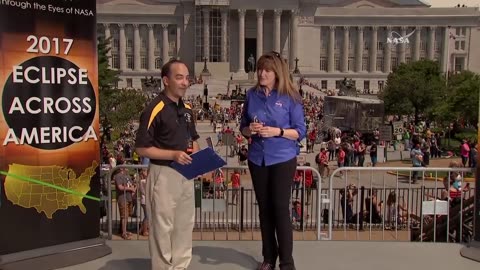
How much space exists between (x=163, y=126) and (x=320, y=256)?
93.3 inches

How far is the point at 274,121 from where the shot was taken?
187 inches

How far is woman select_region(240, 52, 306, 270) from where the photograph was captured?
185 inches

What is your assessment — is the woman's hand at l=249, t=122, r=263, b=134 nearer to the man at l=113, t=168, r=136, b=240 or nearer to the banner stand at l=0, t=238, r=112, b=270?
the banner stand at l=0, t=238, r=112, b=270

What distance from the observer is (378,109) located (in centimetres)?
3566

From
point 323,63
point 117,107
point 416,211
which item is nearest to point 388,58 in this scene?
point 323,63

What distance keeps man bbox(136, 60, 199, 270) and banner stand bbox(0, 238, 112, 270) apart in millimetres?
1235

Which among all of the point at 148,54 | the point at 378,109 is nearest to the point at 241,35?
the point at 148,54

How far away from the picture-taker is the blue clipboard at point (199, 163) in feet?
14.7

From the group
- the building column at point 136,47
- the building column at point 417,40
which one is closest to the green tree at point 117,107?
the building column at point 136,47

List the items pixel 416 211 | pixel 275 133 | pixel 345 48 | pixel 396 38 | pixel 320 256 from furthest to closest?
1. pixel 345 48
2. pixel 396 38
3. pixel 416 211
4. pixel 320 256
5. pixel 275 133

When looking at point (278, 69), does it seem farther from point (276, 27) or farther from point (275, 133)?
point (276, 27)

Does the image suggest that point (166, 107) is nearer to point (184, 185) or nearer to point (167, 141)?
point (167, 141)

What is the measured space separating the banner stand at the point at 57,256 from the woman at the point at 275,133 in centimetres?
191

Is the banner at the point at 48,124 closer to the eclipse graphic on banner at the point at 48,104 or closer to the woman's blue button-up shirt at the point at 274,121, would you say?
the eclipse graphic on banner at the point at 48,104
